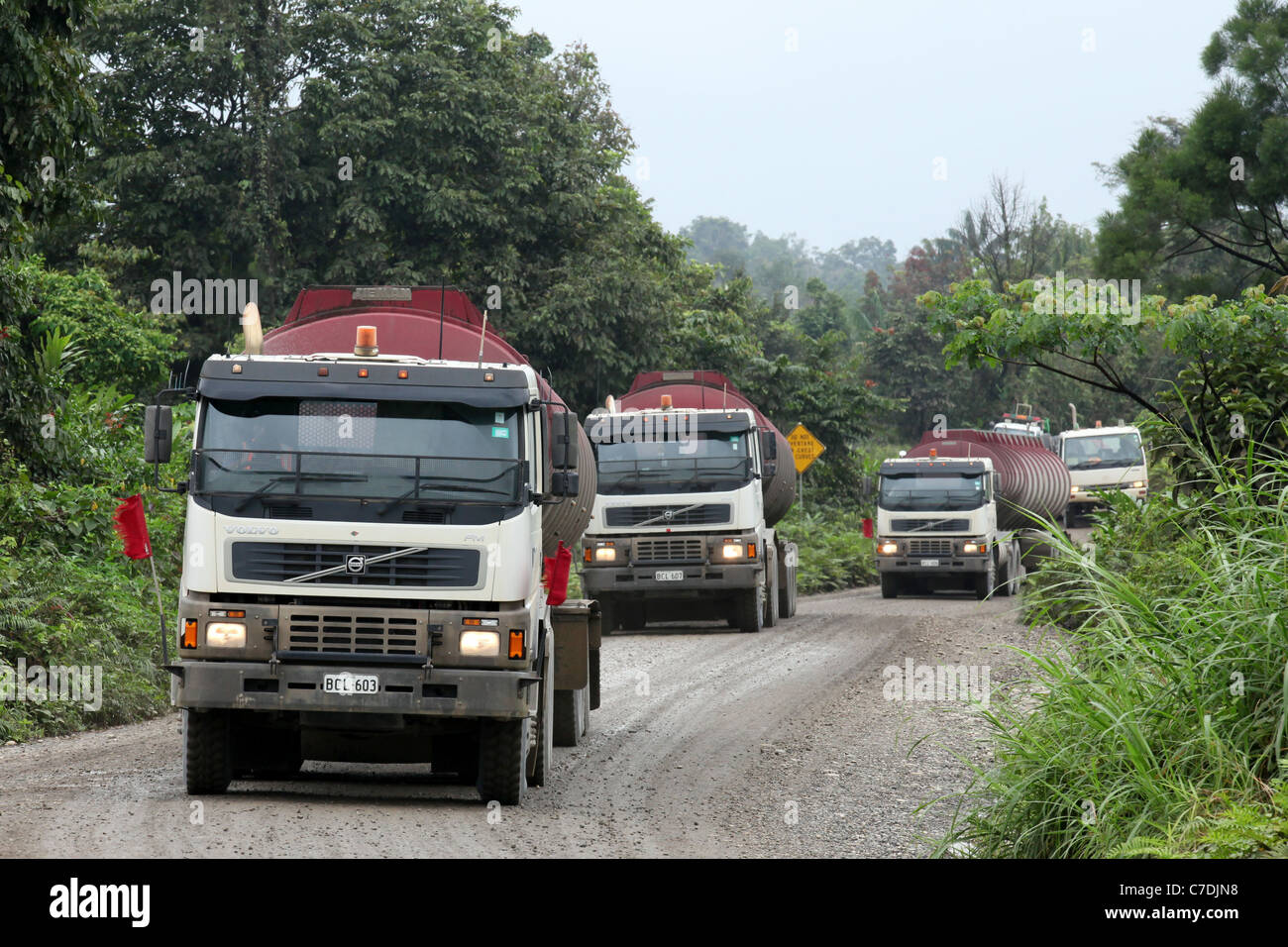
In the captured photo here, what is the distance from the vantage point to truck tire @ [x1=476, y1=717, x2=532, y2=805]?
884cm

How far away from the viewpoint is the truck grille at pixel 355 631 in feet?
27.6

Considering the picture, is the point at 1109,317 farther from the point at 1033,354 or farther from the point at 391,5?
the point at 391,5

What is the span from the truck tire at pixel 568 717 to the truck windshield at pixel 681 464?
879cm

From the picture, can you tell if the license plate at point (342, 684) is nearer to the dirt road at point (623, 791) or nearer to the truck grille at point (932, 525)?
the dirt road at point (623, 791)

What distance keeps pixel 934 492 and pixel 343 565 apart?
66.5 ft

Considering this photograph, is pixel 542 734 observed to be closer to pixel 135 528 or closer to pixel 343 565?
pixel 343 565

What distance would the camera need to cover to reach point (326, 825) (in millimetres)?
7902

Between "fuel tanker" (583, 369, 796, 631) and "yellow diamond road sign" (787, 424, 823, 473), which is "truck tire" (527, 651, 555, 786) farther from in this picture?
"yellow diamond road sign" (787, 424, 823, 473)

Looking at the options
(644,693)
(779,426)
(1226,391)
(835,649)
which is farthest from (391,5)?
(1226,391)

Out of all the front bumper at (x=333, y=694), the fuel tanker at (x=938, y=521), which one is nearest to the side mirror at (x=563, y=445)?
the front bumper at (x=333, y=694)

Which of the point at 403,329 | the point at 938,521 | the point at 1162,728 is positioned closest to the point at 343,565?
the point at 403,329

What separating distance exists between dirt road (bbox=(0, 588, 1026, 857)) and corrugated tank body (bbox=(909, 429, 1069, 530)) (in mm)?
12974

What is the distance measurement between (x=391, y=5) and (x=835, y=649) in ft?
58.5

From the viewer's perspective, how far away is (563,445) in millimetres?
9312
